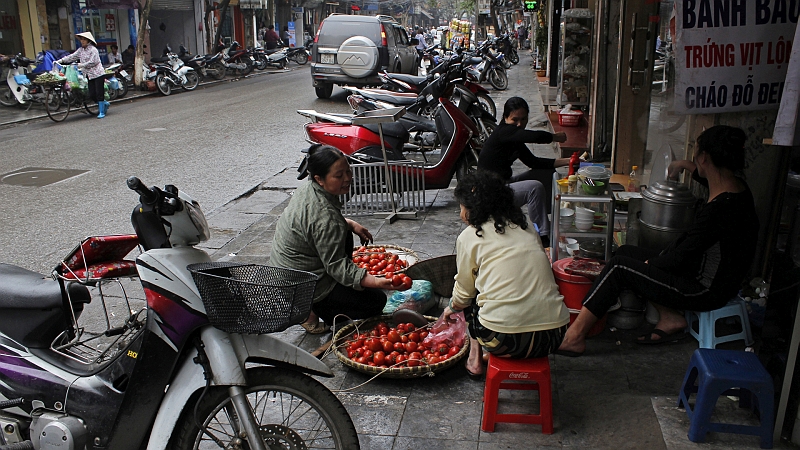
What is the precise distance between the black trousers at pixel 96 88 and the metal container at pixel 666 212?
1289 centimetres

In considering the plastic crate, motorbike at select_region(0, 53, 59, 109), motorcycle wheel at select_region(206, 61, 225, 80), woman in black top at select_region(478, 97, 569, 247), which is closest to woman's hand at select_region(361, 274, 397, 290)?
Answer: woman in black top at select_region(478, 97, 569, 247)

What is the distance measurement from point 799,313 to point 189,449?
2.48m

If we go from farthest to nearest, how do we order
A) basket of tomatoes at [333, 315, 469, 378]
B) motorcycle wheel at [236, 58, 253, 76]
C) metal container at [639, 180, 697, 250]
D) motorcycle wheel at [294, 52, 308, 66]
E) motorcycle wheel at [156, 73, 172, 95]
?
motorcycle wheel at [294, 52, 308, 66]
motorcycle wheel at [236, 58, 253, 76]
motorcycle wheel at [156, 73, 172, 95]
metal container at [639, 180, 697, 250]
basket of tomatoes at [333, 315, 469, 378]

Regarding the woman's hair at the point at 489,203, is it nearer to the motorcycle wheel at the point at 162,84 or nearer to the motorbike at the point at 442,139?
the motorbike at the point at 442,139

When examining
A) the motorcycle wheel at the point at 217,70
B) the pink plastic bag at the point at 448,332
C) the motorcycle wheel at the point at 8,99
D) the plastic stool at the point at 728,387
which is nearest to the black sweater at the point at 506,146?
the pink plastic bag at the point at 448,332

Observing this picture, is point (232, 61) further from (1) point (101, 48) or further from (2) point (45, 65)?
(2) point (45, 65)

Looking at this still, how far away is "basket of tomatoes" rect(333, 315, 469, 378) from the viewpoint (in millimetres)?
3621

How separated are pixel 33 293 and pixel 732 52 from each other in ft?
12.2

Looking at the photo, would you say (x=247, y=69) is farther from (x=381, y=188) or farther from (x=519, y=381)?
(x=519, y=381)

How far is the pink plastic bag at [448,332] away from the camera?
3.97 m

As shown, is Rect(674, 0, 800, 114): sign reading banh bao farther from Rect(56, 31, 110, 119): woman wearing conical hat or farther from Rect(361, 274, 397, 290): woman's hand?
Rect(56, 31, 110, 119): woman wearing conical hat

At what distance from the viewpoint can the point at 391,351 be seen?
3.88 meters

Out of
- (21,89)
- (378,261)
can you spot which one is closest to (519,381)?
(378,261)

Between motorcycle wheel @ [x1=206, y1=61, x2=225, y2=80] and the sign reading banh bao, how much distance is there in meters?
20.3
